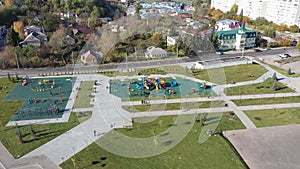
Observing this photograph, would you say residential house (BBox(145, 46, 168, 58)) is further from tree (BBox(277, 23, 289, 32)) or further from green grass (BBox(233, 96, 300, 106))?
tree (BBox(277, 23, 289, 32))

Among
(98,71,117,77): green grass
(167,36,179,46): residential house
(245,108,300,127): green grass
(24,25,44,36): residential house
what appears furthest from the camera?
(24,25,44,36): residential house

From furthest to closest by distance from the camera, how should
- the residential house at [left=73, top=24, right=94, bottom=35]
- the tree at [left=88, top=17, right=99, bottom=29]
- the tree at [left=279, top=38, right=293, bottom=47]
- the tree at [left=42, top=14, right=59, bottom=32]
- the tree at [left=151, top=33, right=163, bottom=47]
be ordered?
the tree at [left=88, top=17, right=99, bottom=29], the tree at [left=42, top=14, right=59, bottom=32], the residential house at [left=73, top=24, right=94, bottom=35], the tree at [left=279, top=38, right=293, bottom=47], the tree at [left=151, top=33, right=163, bottom=47]

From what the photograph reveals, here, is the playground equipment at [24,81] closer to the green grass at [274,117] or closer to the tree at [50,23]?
the tree at [50,23]

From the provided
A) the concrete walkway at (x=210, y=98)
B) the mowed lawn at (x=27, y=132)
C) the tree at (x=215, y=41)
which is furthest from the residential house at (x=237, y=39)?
the mowed lawn at (x=27, y=132)

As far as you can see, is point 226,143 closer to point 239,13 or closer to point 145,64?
point 145,64

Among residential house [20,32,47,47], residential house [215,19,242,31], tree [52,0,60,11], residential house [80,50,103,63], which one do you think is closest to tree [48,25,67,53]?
residential house [20,32,47,47]
